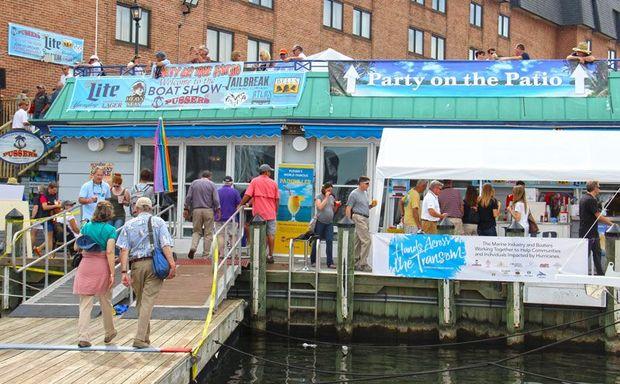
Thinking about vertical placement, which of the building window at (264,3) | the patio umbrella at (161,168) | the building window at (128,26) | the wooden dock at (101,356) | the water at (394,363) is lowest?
the water at (394,363)

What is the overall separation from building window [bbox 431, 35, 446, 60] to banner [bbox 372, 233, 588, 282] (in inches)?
1259

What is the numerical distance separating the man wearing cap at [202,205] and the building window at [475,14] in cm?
3472

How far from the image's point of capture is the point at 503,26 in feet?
156

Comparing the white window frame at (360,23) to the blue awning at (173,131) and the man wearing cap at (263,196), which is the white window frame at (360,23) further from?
the man wearing cap at (263,196)

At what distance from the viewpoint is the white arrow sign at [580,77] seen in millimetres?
15664

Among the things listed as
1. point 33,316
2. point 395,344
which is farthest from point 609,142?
point 33,316

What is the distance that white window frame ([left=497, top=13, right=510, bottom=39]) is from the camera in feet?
155

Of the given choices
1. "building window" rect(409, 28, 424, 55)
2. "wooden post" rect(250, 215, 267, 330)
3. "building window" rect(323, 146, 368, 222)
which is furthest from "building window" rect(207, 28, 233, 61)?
"wooden post" rect(250, 215, 267, 330)

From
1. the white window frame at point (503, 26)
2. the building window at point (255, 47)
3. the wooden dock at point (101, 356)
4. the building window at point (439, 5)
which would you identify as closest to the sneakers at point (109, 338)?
the wooden dock at point (101, 356)

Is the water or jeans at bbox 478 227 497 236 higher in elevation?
jeans at bbox 478 227 497 236

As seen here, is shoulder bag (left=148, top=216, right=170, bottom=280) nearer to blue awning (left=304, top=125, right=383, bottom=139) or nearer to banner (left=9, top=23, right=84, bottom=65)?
blue awning (left=304, top=125, right=383, bottom=139)

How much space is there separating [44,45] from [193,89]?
10.2 metres

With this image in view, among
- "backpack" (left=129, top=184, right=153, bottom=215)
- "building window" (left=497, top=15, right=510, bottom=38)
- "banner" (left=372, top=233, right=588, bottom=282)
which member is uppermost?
"building window" (left=497, top=15, right=510, bottom=38)

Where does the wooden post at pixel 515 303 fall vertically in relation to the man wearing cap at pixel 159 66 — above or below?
below
